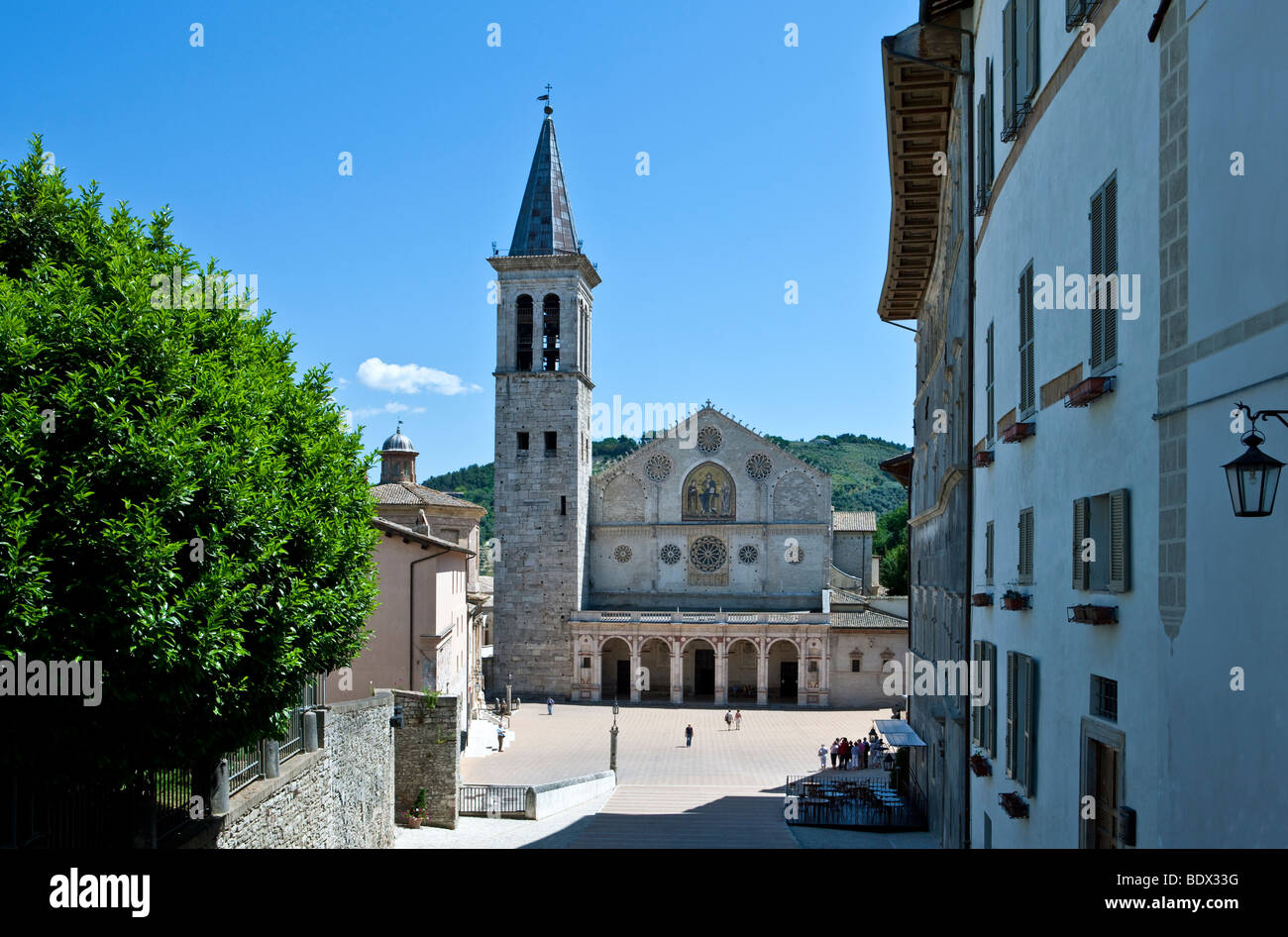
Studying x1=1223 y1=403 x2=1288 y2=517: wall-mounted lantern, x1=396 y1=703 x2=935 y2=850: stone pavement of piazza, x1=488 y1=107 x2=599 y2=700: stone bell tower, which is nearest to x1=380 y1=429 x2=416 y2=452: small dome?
x1=488 y1=107 x2=599 y2=700: stone bell tower

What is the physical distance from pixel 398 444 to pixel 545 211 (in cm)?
1558

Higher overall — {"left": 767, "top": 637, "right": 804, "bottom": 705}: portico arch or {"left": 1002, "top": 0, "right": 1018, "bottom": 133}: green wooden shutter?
{"left": 1002, "top": 0, "right": 1018, "bottom": 133}: green wooden shutter

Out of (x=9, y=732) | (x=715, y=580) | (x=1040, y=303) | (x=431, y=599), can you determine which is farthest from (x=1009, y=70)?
(x=715, y=580)

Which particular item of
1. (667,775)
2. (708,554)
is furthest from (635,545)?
(667,775)

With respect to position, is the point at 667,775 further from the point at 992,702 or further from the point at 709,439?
the point at 709,439

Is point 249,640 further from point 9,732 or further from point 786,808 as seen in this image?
point 786,808

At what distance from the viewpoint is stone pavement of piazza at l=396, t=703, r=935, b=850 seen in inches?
956

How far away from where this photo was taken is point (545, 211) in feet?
191

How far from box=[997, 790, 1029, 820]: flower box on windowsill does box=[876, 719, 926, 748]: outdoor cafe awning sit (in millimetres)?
12007

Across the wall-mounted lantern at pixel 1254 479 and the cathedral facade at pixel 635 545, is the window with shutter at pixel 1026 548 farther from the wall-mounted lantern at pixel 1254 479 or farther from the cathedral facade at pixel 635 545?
the cathedral facade at pixel 635 545

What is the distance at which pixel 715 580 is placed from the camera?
194ft

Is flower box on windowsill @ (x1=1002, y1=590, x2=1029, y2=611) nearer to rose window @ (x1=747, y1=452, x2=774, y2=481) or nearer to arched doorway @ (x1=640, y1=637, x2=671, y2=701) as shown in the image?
rose window @ (x1=747, y1=452, x2=774, y2=481)

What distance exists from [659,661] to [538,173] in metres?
28.9
